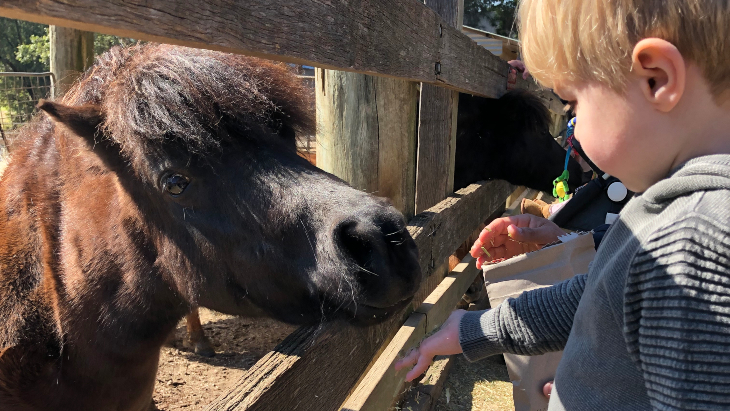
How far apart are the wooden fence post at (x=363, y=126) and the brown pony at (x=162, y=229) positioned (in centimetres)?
30

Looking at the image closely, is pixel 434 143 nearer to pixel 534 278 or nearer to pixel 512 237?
pixel 512 237

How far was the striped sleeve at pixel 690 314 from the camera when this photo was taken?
2.49 ft

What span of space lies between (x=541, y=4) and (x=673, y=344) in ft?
2.29

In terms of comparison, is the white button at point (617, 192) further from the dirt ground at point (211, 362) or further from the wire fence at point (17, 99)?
the wire fence at point (17, 99)

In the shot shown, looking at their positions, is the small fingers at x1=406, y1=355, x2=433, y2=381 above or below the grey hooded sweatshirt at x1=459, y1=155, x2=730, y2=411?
below

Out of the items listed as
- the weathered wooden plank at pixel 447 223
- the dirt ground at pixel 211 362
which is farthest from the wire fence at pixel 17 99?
the weathered wooden plank at pixel 447 223

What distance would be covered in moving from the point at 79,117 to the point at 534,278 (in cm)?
180

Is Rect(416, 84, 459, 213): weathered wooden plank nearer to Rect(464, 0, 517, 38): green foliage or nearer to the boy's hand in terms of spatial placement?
the boy's hand

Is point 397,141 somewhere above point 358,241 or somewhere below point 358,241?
above

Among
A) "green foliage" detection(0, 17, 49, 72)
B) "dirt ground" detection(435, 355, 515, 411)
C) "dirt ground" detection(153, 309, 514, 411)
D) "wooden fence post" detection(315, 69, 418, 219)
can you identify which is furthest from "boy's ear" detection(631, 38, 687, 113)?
"green foliage" detection(0, 17, 49, 72)

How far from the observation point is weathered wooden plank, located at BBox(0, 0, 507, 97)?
0.78 meters

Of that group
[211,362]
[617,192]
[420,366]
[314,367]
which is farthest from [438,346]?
[211,362]

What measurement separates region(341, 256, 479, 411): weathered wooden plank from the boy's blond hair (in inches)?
63.8

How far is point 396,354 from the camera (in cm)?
237
